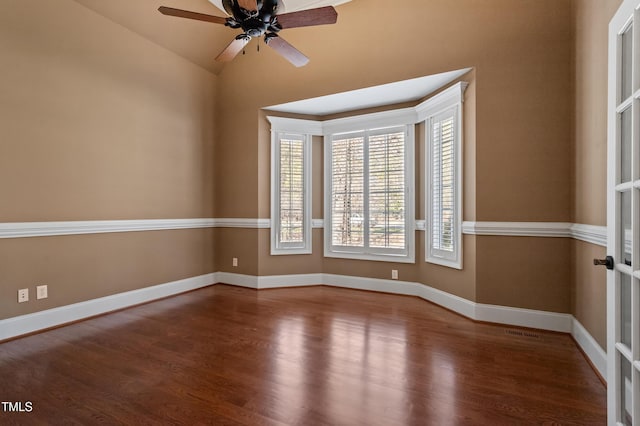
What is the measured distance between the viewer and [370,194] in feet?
15.1

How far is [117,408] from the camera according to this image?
6.16ft

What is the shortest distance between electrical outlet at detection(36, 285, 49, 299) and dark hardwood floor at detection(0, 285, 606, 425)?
0.34 m

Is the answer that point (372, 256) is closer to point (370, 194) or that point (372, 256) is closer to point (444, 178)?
point (370, 194)

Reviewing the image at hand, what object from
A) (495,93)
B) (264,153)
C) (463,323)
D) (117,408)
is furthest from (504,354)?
(264,153)

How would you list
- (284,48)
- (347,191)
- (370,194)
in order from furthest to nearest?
(347,191) < (370,194) < (284,48)

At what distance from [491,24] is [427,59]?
0.65 metres

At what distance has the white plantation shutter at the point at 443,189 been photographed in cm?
365

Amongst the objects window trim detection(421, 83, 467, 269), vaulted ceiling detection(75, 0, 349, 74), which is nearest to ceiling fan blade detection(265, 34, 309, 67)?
vaulted ceiling detection(75, 0, 349, 74)

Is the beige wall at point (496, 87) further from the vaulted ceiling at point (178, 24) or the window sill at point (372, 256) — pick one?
the vaulted ceiling at point (178, 24)

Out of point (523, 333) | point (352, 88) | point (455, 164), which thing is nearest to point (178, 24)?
point (352, 88)

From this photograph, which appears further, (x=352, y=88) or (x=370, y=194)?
(x=370, y=194)

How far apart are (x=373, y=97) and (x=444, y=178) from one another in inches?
54.8

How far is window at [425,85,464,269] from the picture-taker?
3594mm

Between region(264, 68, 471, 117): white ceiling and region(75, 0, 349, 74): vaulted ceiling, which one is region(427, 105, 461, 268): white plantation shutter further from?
region(75, 0, 349, 74): vaulted ceiling
